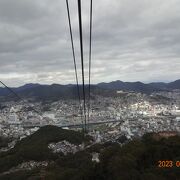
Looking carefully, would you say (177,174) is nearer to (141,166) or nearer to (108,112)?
(141,166)

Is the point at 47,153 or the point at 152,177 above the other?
the point at 152,177

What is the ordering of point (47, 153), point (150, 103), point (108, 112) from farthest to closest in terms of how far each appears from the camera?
point (150, 103)
point (108, 112)
point (47, 153)

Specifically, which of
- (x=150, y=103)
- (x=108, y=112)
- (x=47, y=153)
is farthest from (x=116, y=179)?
(x=150, y=103)

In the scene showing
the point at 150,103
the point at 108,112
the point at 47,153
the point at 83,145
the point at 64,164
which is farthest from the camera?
the point at 150,103

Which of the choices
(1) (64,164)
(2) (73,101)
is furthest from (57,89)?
(1) (64,164)

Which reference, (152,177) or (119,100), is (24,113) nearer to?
(119,100)

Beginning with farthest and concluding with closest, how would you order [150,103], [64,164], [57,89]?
[57,89] → [150,103] → [64,164]

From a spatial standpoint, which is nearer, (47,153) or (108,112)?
(47,153)

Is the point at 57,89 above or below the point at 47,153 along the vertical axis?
above

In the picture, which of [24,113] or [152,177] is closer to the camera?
[152,177]
